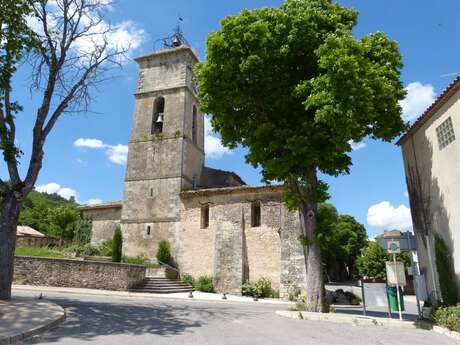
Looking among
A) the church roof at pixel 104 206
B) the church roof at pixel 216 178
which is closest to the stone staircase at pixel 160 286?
the church roof at pixel 104 206

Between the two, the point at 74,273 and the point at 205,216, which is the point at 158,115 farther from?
the point at 74,273

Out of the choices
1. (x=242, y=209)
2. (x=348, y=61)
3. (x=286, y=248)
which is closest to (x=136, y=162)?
(x=242, y=209)

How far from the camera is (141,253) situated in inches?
972

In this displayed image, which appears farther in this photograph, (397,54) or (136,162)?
(136,162)

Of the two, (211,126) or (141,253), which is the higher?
(211,126)

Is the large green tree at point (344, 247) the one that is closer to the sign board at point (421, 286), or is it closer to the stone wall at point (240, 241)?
the stone wall at point (240, 241)

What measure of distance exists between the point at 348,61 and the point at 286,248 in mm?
13265

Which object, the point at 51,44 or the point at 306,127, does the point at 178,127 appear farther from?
the point at 306,127

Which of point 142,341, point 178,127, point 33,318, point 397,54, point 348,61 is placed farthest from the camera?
point 178,127

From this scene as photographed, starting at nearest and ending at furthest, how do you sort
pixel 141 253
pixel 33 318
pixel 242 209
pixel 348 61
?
1. pixel 33 318
2. pixel 348 61
3. pixel 242 209
4. pixel 141 253

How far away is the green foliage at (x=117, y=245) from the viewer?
24.0m

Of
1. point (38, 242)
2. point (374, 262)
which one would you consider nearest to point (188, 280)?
point (38, 242)

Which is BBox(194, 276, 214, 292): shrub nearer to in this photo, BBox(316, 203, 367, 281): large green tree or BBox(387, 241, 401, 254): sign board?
BBox(387, 241, 401, 254): sign board

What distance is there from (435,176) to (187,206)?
1638cm
